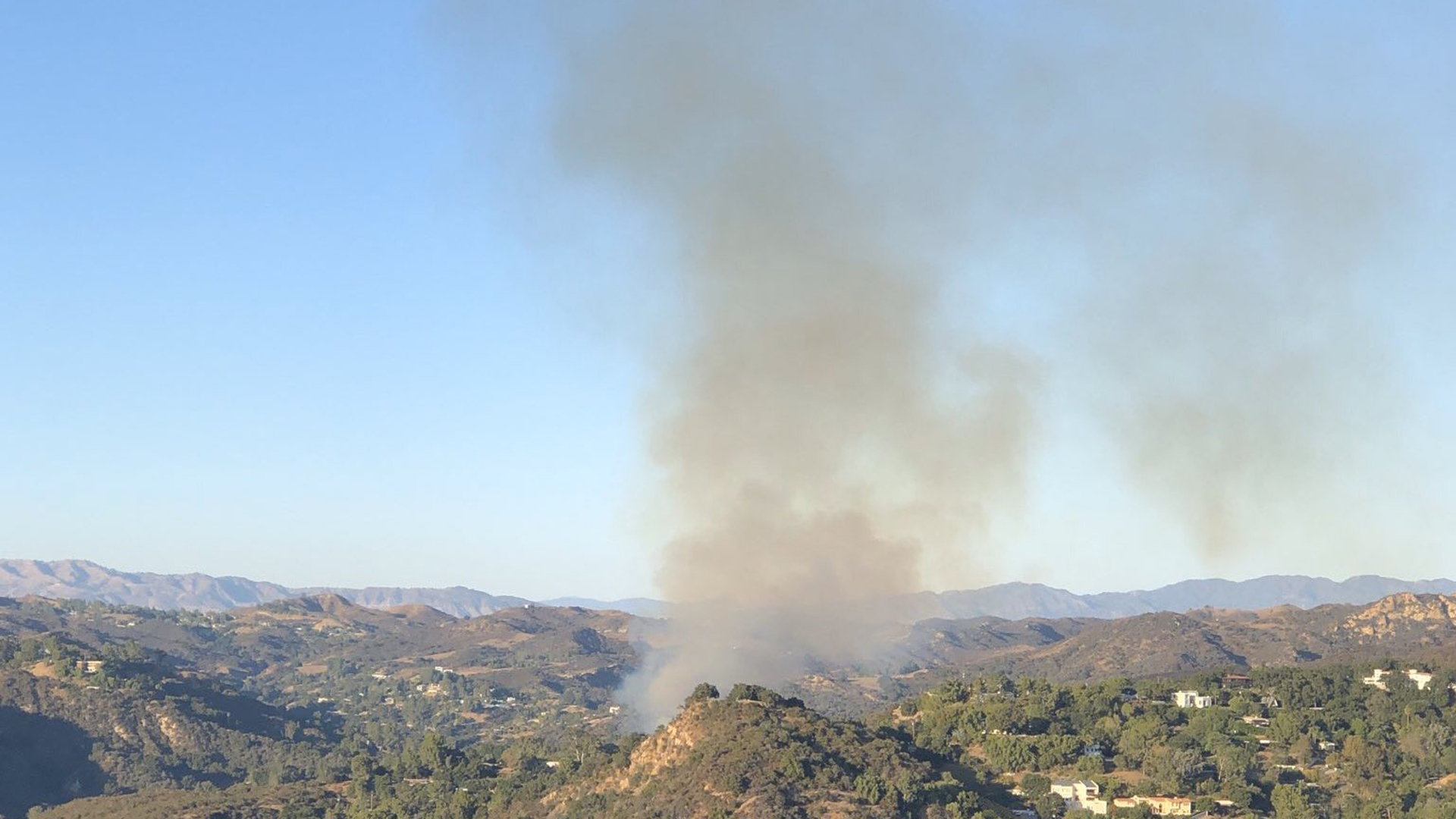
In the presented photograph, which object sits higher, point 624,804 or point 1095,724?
point 1095,724

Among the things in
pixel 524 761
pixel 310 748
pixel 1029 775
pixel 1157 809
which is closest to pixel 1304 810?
pixel 1157 809

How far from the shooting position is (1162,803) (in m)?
78.8

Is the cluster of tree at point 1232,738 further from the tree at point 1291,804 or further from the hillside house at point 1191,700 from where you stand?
the hillside house at point 1191,700

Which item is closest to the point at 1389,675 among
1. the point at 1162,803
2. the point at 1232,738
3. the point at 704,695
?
the point at 1232,738

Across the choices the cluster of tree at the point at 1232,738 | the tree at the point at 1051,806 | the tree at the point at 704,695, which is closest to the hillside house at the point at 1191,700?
the cluster of tree at the point at 1232,738

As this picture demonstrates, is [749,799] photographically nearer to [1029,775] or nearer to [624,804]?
[624,804]

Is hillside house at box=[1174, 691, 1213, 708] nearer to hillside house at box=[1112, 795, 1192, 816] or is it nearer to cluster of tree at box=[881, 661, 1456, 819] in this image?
cluster of tree at box=[881, 661, 1456, 819]

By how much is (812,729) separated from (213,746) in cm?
8776

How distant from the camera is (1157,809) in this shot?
7856 cm

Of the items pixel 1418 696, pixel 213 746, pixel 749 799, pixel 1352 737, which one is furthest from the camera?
pixel 213 746

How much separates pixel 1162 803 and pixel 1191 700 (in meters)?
26.4

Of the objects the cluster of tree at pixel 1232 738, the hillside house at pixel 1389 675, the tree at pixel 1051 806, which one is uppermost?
the hillside house at pixel 1389 675

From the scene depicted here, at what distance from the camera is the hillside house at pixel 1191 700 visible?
103 m

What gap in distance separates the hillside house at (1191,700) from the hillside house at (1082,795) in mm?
24631
